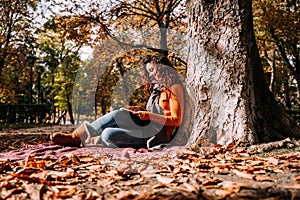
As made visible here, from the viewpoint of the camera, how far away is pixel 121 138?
4.05m

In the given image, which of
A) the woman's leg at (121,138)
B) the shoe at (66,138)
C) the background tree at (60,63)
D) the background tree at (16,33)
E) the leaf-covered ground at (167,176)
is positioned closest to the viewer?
the leaf-covered ground at (167,176)

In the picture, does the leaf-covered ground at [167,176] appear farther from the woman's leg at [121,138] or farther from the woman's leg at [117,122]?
the woman's leg at [117,122]

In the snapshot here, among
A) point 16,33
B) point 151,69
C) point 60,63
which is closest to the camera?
point 151,69

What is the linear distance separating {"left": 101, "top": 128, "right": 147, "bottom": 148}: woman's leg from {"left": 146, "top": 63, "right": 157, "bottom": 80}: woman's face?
0.78m

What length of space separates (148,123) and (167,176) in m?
1.69

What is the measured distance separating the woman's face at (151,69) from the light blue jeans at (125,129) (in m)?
0.64

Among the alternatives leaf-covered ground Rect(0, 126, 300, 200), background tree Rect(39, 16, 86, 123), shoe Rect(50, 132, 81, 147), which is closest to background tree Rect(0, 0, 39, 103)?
background tree Rect(39, 16, 86, 123)

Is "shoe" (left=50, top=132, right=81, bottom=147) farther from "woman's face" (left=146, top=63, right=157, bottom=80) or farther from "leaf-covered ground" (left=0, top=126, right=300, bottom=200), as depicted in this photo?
"woman's face" (left=146, top=63, right=157, bottom=80)

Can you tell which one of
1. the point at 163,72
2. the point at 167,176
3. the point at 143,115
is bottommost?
the point at 167,176

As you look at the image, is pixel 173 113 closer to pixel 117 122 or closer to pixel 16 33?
pixel 117 122

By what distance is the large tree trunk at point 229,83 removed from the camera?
11.5ft

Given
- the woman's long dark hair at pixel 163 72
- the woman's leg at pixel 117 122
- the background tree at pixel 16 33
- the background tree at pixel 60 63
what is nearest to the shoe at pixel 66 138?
the woman's leg at pixel 117 122

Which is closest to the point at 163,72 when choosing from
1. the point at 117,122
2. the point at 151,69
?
the point at 151,69

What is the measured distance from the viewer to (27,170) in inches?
106
